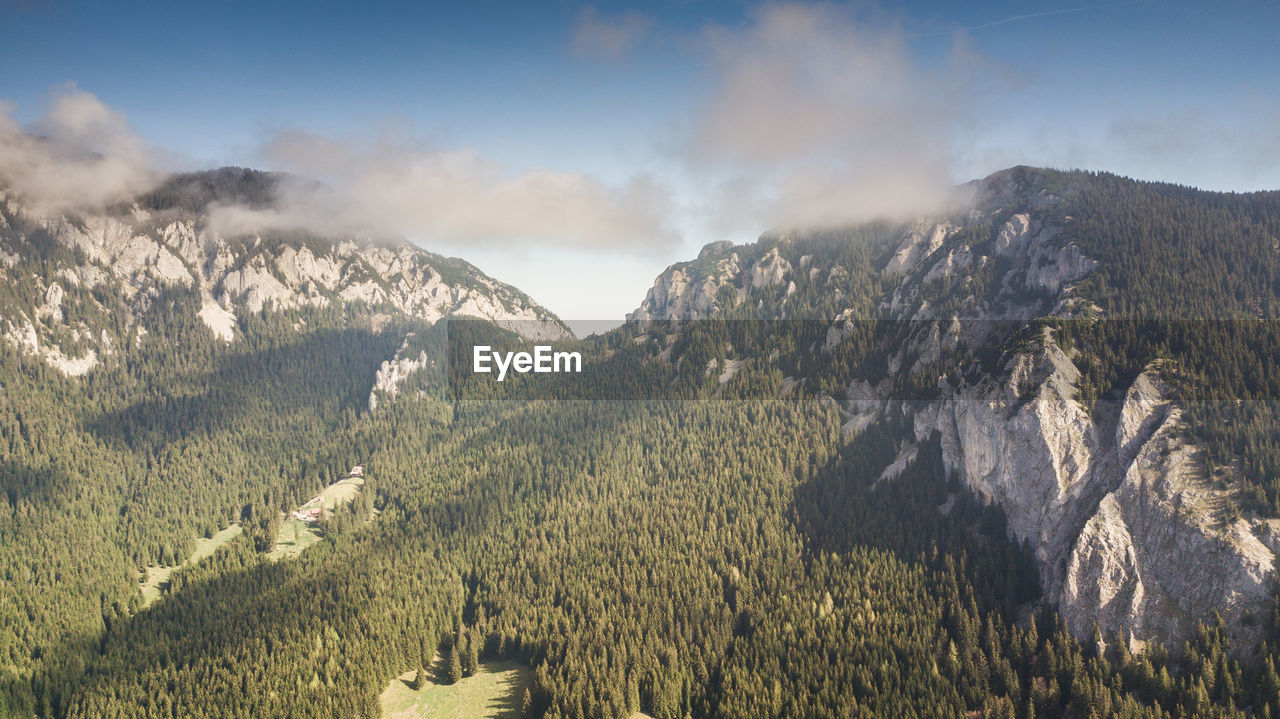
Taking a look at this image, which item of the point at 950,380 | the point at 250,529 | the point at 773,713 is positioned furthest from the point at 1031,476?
the point at 250,529

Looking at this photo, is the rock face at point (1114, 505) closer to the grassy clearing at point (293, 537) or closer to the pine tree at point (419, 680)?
the pine tree at point (419, 680)

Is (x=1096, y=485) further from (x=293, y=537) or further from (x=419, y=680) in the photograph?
(x=293, y=537)

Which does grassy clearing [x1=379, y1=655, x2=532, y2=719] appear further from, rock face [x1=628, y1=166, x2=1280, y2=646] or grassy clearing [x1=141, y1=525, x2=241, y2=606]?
rock face [x1=628, y1=166, x2=1280, y2=646]

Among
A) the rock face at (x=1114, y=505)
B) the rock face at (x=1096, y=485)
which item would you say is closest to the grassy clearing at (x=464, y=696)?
the rock face at (x=1096, y=485)

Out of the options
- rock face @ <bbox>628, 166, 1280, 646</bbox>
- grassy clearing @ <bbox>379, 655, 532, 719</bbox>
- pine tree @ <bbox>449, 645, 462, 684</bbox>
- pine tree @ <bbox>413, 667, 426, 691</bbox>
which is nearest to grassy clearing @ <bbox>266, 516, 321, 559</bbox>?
pine tree @ <bbox>413, 667, 426, 691</bbox>

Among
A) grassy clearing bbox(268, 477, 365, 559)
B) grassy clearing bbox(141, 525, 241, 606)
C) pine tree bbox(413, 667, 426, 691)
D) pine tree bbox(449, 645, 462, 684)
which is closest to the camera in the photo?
pine tree bbox(413, 667, 426, 691)

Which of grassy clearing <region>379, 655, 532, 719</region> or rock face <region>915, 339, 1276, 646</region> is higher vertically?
rock face <region>915, 339, 1276, 646</region>
